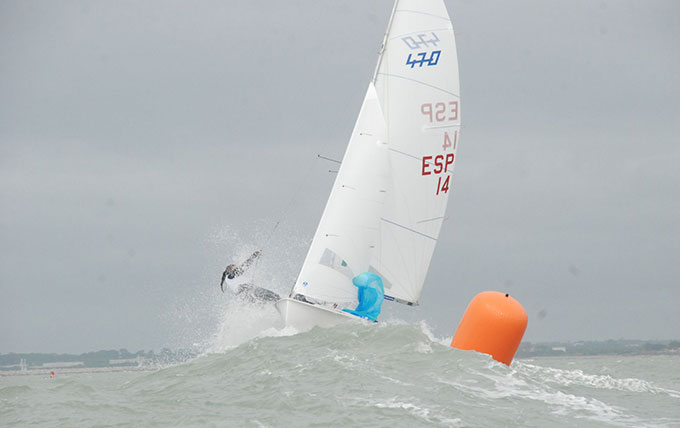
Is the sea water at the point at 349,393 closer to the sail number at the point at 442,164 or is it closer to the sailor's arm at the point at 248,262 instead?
the sailor's arm at the point at 248,262

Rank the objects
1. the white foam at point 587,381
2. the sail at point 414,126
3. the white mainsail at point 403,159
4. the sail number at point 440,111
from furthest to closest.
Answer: the sail number at point 440,111 → the sail at point 414,126 → the white mainsail at point 403,159 → the white foam at point 587,381

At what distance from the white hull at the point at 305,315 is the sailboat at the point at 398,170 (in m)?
1.03

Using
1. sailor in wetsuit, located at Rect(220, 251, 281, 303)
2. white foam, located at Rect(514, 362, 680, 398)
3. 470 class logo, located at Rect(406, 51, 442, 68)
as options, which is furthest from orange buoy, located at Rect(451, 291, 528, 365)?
470 class logo, located at Rect(406, 51, 442, 68)

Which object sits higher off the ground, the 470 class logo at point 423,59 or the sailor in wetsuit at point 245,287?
the 470 class logo at point 423,59

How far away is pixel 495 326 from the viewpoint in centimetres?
1284

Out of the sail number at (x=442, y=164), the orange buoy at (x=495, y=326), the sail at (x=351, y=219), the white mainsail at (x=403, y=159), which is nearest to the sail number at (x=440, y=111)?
the white mainsail at (x=403, y=159)

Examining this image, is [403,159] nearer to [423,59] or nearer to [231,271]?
[423,59]

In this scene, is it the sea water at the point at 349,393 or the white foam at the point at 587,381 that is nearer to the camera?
the sea water at the point at 349,393

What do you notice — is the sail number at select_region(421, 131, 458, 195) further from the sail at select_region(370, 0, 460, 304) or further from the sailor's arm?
the sailor's arm

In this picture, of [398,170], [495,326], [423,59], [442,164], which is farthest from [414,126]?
[495,326]

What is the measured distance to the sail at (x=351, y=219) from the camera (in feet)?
53.9

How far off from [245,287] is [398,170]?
4.29 meters

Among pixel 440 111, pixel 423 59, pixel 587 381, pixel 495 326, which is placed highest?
pixel 423 59

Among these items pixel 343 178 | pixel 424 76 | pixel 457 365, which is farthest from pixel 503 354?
pixel 424 76
